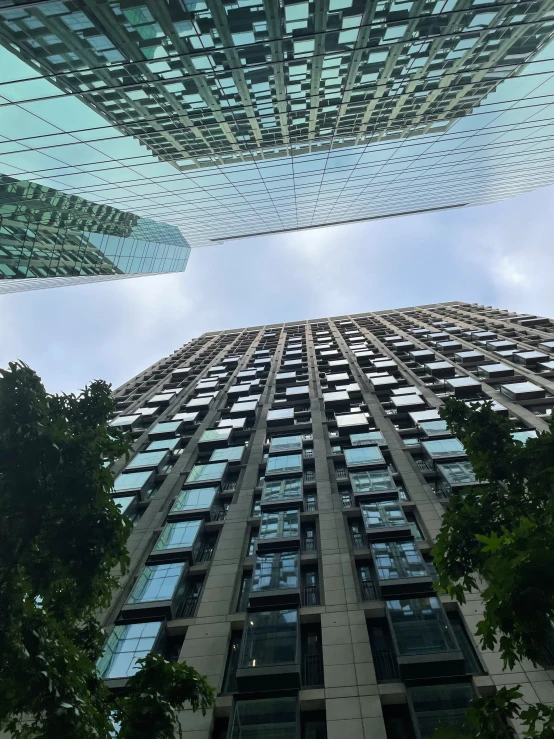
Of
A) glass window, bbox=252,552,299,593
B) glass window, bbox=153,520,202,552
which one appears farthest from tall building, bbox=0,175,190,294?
glass window, bbox=252,552,299,593

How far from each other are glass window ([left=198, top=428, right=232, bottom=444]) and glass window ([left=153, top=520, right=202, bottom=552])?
9070 millimetres

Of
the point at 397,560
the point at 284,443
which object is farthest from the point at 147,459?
the point at 397,560

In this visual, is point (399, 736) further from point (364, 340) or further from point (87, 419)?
point (364, 340)

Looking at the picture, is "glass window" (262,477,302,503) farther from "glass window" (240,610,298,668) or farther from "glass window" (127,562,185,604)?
"glass window" (240,610,298,668)

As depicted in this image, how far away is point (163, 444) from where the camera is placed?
31.6 metres

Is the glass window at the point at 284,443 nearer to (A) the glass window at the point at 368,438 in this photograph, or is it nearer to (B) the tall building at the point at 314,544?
(B) the tall building at the point at 314,544

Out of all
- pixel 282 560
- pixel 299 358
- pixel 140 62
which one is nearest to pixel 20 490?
pixel 282 560

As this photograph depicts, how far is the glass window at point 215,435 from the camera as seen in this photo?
30.7m

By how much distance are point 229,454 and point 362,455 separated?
8437 millimetres

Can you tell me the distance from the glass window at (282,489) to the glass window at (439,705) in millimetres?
11102

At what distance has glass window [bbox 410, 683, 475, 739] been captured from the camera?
1135 cm

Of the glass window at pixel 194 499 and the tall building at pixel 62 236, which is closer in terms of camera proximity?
the glass window at pixel 194 499

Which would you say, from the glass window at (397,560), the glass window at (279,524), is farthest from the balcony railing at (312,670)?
the glass window at (279,524)

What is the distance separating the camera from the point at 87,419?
11.8m
